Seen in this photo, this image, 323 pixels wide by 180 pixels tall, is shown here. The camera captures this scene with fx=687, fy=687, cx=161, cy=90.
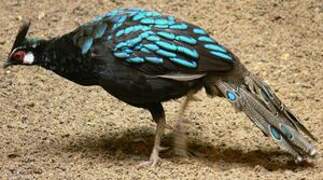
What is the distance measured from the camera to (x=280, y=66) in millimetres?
5973

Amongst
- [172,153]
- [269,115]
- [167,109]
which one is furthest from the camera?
[167,109]

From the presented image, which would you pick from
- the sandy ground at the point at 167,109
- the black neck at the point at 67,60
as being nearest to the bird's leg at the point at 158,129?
the sandy ground at the point at 167,109

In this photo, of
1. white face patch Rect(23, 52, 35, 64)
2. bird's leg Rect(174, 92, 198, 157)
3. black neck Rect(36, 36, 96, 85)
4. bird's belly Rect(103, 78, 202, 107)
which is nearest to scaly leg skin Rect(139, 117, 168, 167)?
bird's leg Rect(174, 92, 198, 157)

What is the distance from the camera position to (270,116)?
4547 mm

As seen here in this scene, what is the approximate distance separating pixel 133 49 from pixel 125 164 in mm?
786

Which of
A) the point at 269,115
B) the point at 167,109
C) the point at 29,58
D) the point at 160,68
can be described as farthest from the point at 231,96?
the point at 29,58

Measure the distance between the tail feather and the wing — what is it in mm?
175

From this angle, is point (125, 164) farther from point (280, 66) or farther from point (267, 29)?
point (267, 29)

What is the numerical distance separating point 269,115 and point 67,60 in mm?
1404

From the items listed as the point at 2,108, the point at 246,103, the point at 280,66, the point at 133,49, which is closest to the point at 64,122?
the point at 2,108

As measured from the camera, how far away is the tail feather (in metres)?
4.48

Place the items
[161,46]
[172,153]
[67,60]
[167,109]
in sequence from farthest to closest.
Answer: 1. [167,109]
2. [172,153]
3. [67,60]
4. [161,46]

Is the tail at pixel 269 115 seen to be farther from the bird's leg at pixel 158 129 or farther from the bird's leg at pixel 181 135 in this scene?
the bird's leg at pixel 158 129

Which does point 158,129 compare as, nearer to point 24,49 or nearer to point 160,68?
point 160,68
